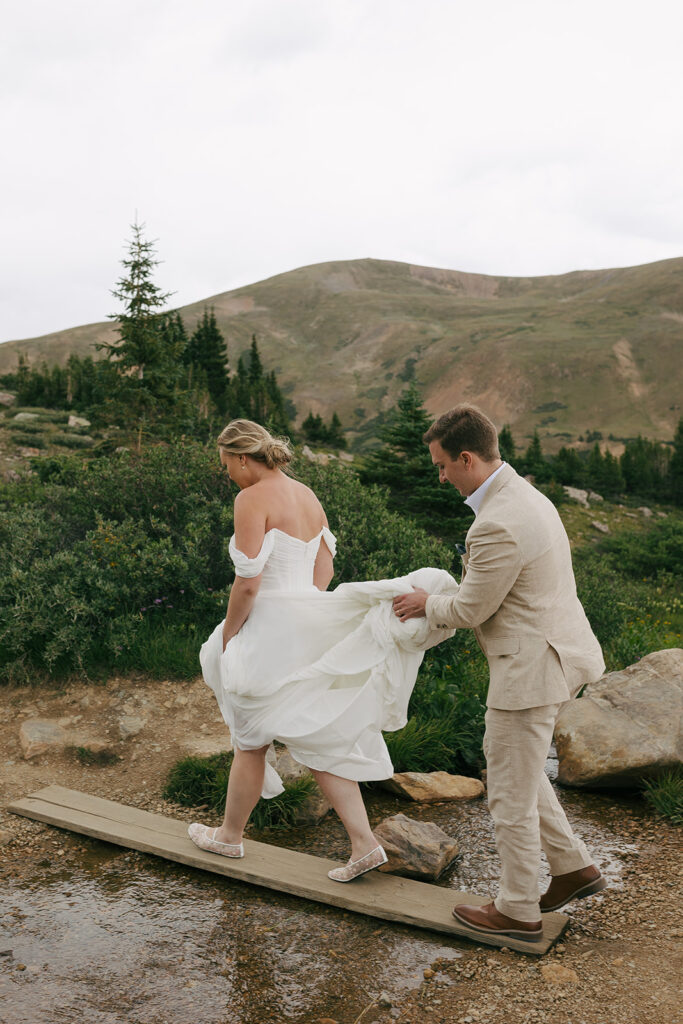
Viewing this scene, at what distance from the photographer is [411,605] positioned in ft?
12.2

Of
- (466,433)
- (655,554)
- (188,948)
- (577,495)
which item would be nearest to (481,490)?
(466,433)

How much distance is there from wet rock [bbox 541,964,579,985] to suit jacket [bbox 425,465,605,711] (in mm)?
1068

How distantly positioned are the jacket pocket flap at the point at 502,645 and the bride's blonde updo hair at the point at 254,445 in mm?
1392

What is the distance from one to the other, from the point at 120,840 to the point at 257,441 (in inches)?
94.9

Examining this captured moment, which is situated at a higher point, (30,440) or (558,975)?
(30,440)

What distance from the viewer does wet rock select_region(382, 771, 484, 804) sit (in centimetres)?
532

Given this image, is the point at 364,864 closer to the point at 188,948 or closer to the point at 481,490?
the point at 188,948

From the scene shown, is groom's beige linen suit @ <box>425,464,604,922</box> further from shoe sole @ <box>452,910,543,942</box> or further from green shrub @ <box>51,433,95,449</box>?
green shrub @ <box>51,433,95,449</box>

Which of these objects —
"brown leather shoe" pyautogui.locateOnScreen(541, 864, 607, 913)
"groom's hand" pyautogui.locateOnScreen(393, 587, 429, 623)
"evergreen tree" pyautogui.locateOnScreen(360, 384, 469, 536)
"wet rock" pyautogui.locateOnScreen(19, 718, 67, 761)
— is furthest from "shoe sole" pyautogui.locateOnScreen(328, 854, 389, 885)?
"evergreen tree" pyautogui.locateOnScreen(360, 384, 469, 536)

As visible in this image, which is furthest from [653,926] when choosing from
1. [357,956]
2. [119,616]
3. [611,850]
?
[119,616]

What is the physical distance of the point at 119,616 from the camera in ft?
22.5

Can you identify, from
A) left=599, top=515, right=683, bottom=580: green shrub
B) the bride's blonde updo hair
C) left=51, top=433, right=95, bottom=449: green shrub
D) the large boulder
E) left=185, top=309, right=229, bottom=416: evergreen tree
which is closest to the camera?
the bride's blonde updo hair

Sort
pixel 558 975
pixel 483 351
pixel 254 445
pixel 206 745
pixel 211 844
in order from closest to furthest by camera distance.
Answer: pixel 558 975 < pixel 254 445 < pixel 211 844 < pixel 206 745 < pixel 483 351

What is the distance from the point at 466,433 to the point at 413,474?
33.7 feet
